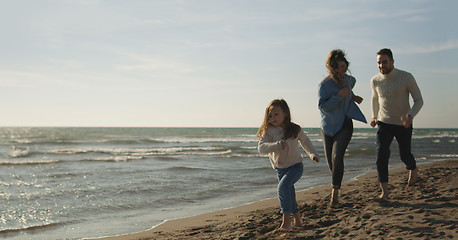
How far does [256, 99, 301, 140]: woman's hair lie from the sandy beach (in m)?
1.01

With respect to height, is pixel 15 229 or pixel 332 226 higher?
pixel 332 226

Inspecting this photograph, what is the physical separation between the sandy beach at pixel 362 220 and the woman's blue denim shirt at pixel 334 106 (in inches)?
39.1

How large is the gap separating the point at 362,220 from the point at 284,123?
1.26 m

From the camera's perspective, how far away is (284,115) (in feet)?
12.3

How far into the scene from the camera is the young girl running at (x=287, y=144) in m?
3.73

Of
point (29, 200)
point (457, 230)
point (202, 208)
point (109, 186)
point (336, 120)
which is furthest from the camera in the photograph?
point (109, 186)

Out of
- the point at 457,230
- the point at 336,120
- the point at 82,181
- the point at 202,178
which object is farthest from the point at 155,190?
the point at 457,230

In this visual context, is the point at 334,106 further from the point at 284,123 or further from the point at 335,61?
the point at 284,123

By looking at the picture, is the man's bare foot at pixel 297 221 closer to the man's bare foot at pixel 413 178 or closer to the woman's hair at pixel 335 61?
the woman's hair at pixel 335 61

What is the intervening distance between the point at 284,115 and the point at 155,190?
18.1 ft

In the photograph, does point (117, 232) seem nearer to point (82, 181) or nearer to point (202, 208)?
point (202, 208)

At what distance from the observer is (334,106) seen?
4.36 m

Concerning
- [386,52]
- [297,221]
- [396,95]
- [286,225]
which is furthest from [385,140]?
[286,225]

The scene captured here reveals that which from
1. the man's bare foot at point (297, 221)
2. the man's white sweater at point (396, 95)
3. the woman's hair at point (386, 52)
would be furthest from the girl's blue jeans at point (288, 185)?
the woman's hair at point (386, 52)
